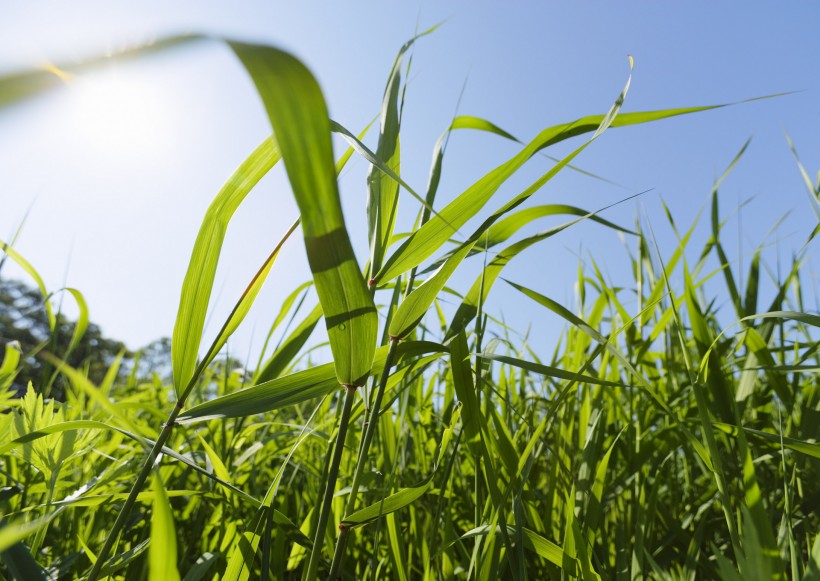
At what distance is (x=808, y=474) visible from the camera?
94 centimetres

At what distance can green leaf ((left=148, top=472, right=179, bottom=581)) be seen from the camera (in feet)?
1.00

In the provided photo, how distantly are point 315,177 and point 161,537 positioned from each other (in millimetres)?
236

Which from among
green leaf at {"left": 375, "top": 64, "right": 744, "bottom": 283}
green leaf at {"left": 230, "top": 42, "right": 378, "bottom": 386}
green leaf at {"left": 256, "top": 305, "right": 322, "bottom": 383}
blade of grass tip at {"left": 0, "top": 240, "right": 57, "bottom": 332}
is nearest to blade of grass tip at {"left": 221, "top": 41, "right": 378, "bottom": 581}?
green leaf at {"left": 230, "top": 42, "right": 378, "bottom": 386}

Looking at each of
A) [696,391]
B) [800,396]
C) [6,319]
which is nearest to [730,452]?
[800,396]

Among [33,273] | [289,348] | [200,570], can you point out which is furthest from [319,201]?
[33,273]

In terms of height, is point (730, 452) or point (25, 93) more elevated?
point (25, 93)

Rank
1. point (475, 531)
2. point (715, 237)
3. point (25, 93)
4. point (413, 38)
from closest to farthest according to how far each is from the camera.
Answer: point (25, 93) < point (475, 531) < point (413, 38) < point (715, 237)

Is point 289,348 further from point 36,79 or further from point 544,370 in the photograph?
point 36,79

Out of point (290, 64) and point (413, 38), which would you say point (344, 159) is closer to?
point (413, 38)

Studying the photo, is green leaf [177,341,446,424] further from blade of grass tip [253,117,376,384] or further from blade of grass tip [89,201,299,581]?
blade of grass tip [253,117,376,384]

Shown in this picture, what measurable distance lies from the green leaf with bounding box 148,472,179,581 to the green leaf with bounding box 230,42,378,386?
0.59 feet

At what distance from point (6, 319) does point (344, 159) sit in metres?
20.3

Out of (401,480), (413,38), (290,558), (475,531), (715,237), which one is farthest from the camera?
(715,237)

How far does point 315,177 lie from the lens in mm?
326
